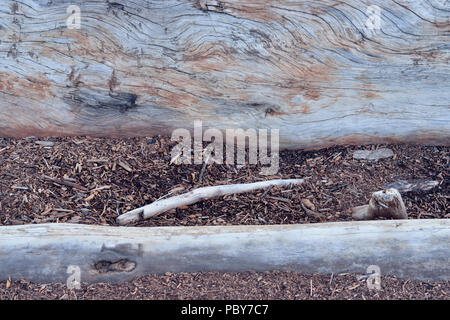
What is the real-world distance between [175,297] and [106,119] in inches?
96.4

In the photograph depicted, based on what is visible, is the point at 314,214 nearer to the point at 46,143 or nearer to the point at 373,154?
the point at 373,154

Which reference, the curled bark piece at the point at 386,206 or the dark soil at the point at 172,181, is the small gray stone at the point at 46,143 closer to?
the dark soil at the point at 172,181

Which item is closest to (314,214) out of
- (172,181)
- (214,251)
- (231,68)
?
(214,251)

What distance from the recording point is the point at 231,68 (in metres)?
4.98

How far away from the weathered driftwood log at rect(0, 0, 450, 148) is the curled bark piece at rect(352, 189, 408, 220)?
1.34 meters

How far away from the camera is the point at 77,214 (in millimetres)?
4391

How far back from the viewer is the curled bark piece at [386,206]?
3977mm

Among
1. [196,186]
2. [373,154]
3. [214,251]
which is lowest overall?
[214,251]

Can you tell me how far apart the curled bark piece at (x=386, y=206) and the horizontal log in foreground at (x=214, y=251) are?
33cm

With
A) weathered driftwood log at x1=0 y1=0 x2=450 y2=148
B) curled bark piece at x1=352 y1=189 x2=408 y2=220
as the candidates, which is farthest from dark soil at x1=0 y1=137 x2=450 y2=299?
curled bark piece at x1=352 y1=189 x2=408 y2=220

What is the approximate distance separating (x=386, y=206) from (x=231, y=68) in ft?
6.88

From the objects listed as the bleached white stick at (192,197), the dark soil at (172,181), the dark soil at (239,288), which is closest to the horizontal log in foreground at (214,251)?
the dark soil at (239,288)

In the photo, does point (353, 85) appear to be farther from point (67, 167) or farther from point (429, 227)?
point (67, 167)

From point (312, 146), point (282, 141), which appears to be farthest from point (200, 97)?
point (312, 146)
